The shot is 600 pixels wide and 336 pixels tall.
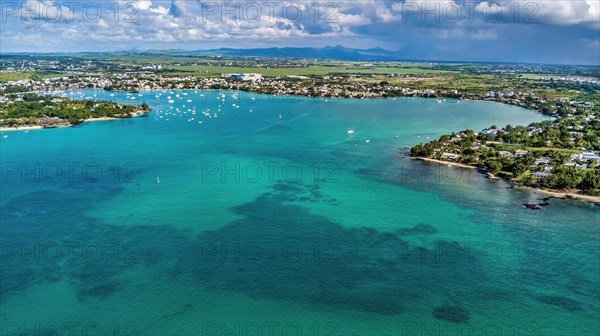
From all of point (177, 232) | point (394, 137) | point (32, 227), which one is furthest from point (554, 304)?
point (394, 137)

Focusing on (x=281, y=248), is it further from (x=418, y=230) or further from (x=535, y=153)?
(x=535, y=153)

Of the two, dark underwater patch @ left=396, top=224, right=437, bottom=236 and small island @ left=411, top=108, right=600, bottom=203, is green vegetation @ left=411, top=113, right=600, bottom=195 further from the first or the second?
dark underwater patch @ left=396, top=224, right=437, bottom=236

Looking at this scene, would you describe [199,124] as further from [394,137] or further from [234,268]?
[234,268]

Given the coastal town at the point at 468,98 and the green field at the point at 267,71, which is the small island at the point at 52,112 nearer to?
the coastal town at the point at 468,98

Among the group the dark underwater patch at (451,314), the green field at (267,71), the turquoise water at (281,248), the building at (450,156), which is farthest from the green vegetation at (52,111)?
the green field at (267,71)

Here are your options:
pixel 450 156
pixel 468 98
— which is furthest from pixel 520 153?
pixel 468 98

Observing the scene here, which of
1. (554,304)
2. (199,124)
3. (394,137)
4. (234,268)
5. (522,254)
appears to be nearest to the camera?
(554,304)
